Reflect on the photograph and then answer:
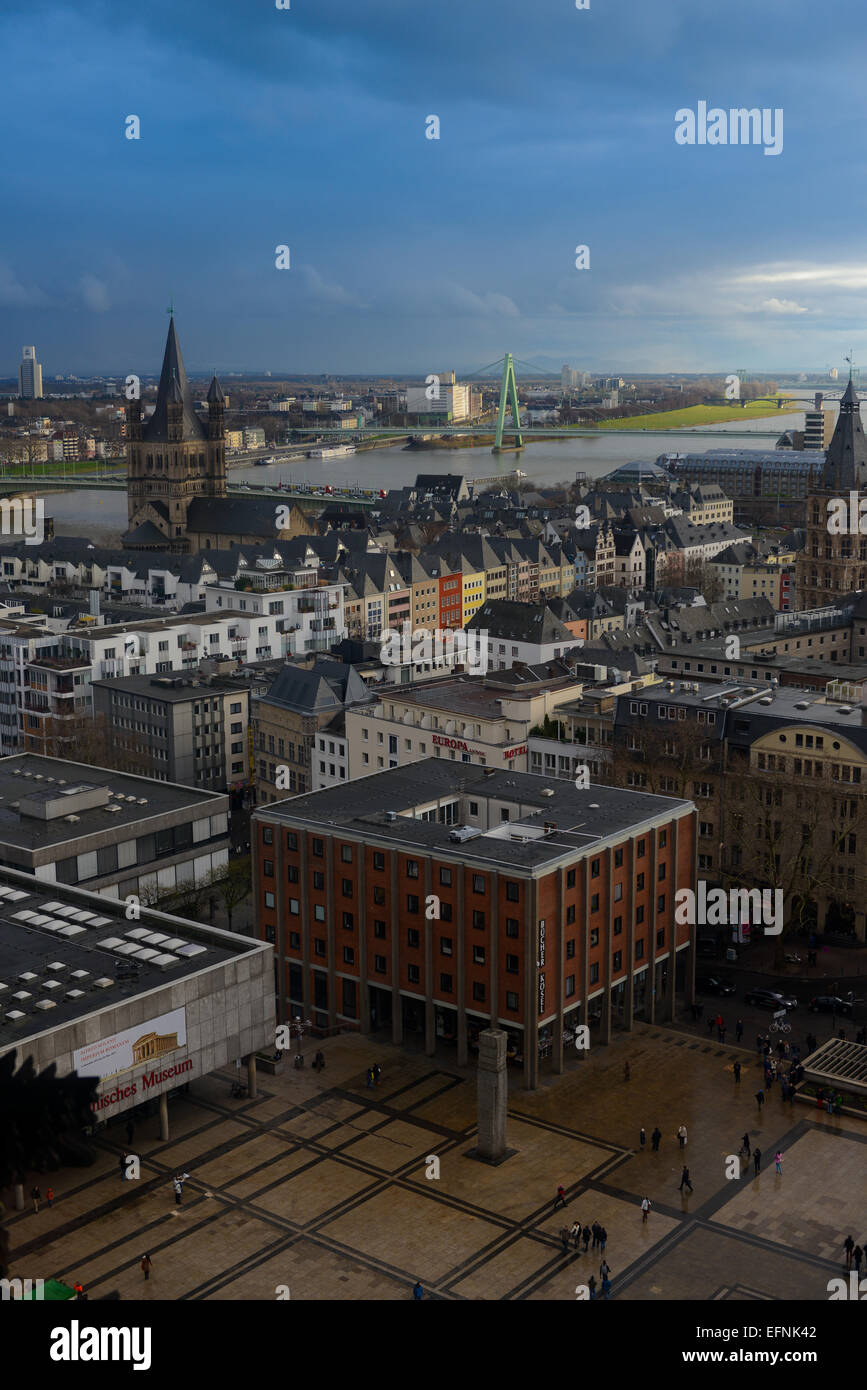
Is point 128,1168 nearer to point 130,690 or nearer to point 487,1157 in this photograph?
point 487,1157

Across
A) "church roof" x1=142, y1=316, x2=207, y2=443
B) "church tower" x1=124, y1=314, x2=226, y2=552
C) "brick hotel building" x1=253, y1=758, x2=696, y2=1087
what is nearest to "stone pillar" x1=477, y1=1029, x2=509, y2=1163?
"brick hotel building" x1=253, y1=758, x2=696, y2=1087

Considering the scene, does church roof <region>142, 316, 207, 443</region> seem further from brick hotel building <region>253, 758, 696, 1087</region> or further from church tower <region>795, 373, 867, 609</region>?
brick hotel building <region>253, 758, 696, 1087</region>

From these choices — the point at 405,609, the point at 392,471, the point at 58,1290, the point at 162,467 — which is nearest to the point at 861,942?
the point at 58,1290

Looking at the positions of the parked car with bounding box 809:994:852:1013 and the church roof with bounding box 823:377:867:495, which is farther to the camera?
the church roof with bounding box 823:377:867:495

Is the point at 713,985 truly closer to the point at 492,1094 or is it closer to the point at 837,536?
the point at 492,1094

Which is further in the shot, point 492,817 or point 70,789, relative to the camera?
point 70,789

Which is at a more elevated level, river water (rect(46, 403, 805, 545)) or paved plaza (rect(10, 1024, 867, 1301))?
river water (rect(46, 403, 805, 545))

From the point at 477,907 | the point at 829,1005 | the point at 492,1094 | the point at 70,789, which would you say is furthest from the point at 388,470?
the point at 492,1094
